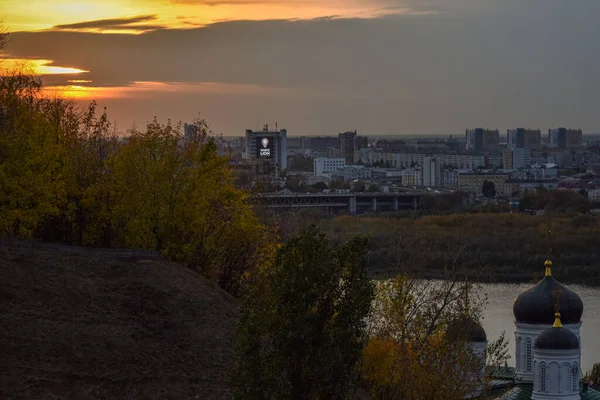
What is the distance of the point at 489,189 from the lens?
74.2m

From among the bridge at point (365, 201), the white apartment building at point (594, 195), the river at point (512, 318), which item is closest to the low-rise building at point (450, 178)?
the white apartment building at point (594, 195)

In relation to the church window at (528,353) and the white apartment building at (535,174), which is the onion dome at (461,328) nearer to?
the church window at (528,353)

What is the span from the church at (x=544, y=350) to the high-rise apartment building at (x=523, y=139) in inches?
4783

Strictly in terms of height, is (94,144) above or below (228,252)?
above

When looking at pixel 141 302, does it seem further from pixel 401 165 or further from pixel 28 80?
pixel 401 165

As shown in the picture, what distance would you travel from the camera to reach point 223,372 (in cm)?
978

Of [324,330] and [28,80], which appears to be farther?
[28,80]

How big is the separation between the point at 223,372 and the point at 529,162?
10805cm

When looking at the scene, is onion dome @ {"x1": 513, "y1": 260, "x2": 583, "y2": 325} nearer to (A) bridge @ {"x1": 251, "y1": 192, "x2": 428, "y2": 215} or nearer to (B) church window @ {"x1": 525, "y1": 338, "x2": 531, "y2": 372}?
(B) church window @ {"x1": 525, "y1": 338, "x2": 531, "y2": 372}

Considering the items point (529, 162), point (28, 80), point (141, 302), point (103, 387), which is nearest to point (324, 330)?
point (103, 387)

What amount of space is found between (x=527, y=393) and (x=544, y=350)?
0.88 metres

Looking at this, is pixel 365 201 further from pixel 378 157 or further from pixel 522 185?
pixel 378 157

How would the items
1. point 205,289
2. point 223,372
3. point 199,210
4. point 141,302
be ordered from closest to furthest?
point 223,372 → point 141,302 → point 205,289 → point 199,210

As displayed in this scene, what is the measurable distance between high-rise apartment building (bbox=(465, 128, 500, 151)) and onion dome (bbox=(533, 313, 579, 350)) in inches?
5316
